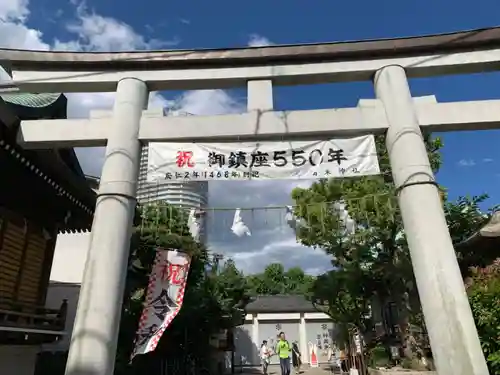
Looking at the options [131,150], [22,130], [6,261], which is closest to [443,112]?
[131,150]

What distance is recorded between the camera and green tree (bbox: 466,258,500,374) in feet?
24.2

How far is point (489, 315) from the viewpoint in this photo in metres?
7.56

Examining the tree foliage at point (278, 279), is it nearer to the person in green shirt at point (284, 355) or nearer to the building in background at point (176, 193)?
the person in green shirt at point (284, 355)

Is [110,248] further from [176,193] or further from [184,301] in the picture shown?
[184,301]

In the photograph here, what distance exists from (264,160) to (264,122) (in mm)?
626

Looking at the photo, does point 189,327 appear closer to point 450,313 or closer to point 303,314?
point 450,313

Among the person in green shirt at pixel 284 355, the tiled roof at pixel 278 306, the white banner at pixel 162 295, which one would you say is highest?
the tiled roof at pixel 278 306

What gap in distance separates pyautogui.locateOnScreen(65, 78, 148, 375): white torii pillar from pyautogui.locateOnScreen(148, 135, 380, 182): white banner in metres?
0.54

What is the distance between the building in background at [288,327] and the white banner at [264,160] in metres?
24.9

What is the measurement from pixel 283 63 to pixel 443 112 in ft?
9.18

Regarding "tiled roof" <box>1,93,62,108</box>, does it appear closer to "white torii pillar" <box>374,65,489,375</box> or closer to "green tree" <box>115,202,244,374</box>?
"green tree" <box>115,202,244,374</box>

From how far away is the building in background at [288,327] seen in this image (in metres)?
30.3

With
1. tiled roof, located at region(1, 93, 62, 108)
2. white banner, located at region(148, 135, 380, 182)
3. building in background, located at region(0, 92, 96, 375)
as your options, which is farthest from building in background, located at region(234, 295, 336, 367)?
white banner, located at region(148, 135, 380, 182)

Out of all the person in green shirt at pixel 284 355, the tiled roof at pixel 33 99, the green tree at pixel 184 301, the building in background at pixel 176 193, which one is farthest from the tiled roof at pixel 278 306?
the building in background at pixel 176 193
